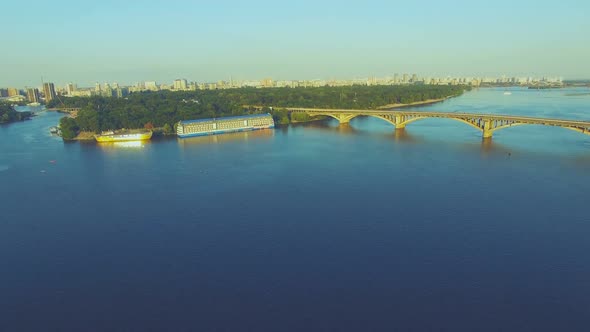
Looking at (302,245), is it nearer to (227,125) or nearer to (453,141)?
(453,141)

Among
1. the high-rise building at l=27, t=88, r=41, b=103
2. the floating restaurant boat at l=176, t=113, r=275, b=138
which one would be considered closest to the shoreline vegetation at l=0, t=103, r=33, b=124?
the floating restaurant boat at l=176, t=113, r=275, b=138

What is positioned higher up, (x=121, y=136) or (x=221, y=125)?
(x=221, y=125)

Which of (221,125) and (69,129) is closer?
(69,129)

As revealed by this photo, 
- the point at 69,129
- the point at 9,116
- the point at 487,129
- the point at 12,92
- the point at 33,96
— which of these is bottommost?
the point at 487,129

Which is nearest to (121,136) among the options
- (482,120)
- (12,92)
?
(482,120)

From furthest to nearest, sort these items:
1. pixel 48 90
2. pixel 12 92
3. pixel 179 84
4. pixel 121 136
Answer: pixel 179 84 < pixel 12 92 < pixel 48 90 < pixel 121 136

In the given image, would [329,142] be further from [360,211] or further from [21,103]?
[21,103]

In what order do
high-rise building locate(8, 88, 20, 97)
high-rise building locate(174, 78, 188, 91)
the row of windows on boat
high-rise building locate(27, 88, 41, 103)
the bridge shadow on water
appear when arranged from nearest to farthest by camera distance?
the bridge shadow on water → the row of windows on boat → high-rise building locate(27, 88, 41, 103) → high-rise building locate(8, 88, 20, 97) → high-rise building locate(174, 78, 188, 91)

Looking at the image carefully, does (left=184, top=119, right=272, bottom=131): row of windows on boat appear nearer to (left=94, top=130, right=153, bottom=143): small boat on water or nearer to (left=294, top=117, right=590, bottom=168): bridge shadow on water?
(left=294, top=117, right=590, bottom=168): bridge shadow on water
